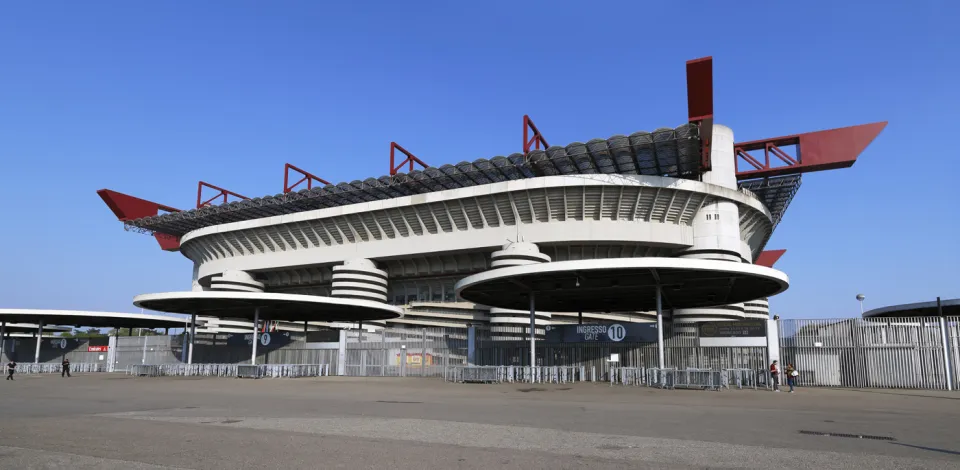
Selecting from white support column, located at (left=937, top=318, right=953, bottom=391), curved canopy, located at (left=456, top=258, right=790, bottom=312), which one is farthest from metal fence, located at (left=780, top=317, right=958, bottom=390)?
curved canopy, located at (left=456, top=258, right=790, bottom=312)

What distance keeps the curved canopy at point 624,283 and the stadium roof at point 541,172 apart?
1404 centimetres

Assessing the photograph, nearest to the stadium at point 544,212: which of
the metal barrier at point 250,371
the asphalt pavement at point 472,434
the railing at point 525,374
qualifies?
the railing at point 525,374

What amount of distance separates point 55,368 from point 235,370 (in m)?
27.2

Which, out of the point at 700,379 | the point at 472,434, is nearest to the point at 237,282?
the point at 700,379

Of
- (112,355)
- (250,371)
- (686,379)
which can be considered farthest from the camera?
(112,355)

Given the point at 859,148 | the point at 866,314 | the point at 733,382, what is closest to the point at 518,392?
the point at 733,382

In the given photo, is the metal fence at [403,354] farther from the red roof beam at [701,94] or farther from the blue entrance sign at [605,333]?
the red roof beam at [701,94]

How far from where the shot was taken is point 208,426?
43.5ft

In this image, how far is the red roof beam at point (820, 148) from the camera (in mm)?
54531

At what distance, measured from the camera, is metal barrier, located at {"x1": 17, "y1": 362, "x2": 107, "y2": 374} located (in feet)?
184

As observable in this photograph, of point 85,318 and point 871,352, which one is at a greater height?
point 85,318

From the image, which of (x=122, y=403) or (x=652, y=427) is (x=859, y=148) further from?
(x=122, y=403)

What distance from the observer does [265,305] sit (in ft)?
153

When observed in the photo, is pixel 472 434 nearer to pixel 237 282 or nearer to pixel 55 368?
pixel 55 368
